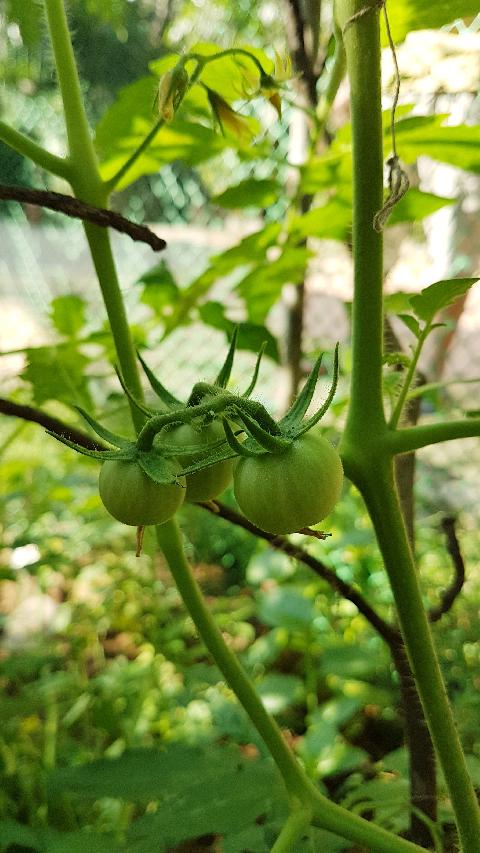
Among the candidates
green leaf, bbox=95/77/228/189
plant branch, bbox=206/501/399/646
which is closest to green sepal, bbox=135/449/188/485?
plant branch, bbox=206/501/399/646

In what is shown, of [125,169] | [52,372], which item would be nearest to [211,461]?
[125,169]

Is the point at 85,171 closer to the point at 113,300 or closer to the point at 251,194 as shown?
the point at 113,300

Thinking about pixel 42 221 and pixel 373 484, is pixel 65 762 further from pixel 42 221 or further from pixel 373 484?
pixel 42 221

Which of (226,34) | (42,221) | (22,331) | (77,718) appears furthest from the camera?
(42,221)

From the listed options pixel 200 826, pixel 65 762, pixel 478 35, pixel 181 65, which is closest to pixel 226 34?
pixel 478 35

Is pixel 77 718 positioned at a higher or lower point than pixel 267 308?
lower

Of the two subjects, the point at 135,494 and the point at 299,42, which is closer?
the point at 135,494

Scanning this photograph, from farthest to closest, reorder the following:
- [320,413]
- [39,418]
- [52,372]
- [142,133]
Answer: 1. [52,372]
2. [142,133]
3. [39,418]
4. [320,413]
